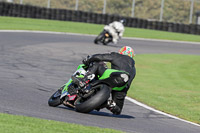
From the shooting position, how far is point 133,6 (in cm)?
3800

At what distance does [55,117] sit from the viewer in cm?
711

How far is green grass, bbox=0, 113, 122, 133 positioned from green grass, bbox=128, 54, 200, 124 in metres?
3.82

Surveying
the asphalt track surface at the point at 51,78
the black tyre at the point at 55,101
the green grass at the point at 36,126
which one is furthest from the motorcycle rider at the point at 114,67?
the green grass at the point at 36,126

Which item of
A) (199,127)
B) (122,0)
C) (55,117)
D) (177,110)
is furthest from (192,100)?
(122,0)

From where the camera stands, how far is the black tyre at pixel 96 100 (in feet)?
24.7

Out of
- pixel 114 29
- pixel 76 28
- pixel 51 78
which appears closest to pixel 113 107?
pixel 51 78

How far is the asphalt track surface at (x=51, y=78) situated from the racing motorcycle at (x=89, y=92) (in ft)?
0.55

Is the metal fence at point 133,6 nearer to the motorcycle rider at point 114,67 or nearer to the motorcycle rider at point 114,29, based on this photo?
the motorcycle rider at point 114,29

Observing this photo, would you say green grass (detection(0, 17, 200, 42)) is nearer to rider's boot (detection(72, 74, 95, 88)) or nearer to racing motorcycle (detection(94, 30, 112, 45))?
racing motorcycle (detection(94, 30, 112, 45))

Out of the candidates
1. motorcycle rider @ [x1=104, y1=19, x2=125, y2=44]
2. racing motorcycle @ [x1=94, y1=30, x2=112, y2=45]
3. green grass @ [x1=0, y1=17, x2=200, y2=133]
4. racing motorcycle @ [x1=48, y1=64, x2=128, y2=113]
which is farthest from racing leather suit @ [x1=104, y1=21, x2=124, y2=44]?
racing motorcycle @ [x1=48, y1=64, x2=128, y2=113]

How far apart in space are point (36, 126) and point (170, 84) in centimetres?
955

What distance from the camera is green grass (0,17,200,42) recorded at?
1075 inches

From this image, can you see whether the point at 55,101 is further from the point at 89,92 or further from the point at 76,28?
the point at 76,28

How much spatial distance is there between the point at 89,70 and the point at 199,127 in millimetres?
2454
